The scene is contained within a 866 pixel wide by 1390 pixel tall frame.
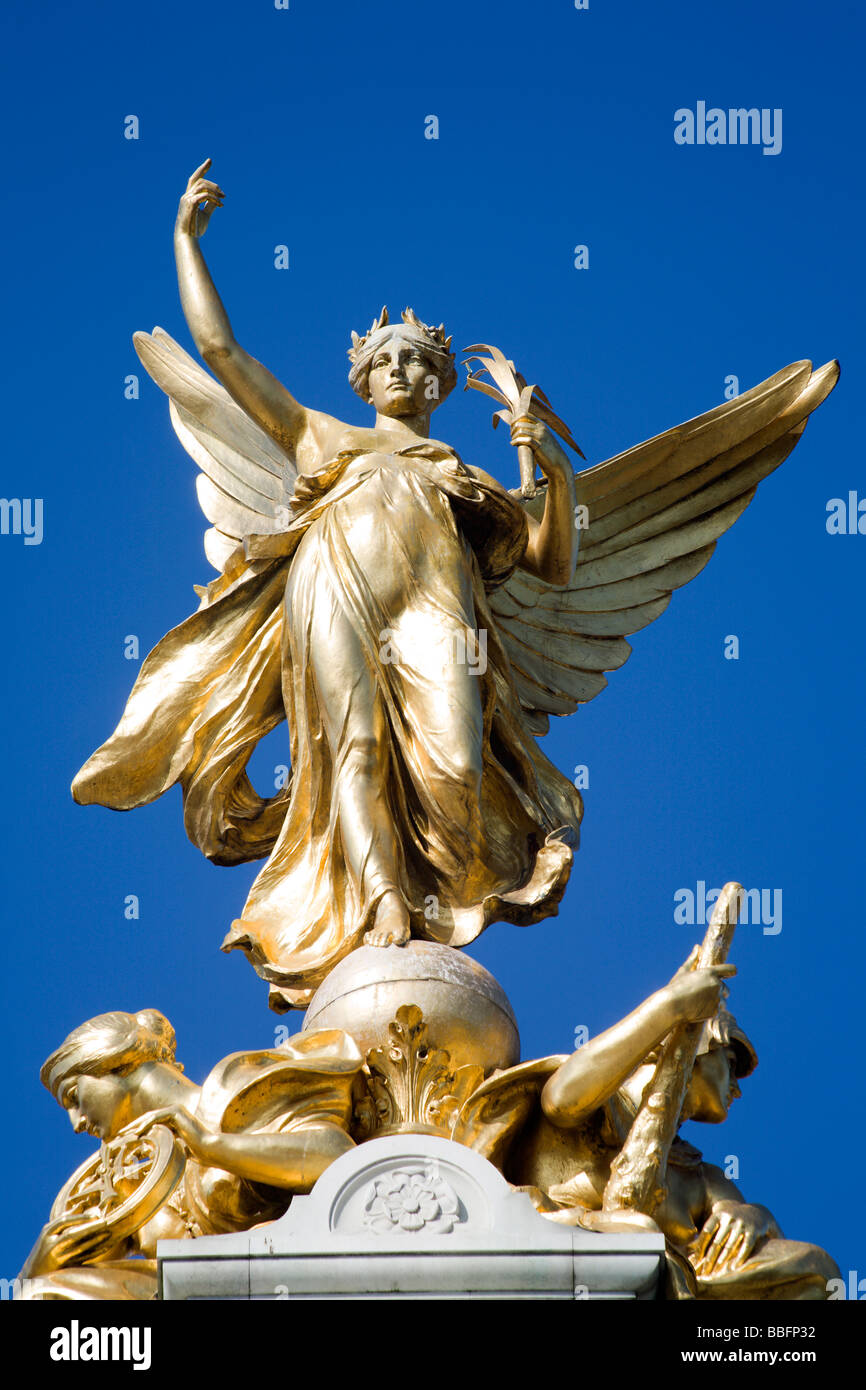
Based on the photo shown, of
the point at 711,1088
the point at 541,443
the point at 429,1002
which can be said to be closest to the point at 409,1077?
the point at 429,1002

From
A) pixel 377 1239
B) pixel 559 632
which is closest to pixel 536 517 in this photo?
pixel 559 632

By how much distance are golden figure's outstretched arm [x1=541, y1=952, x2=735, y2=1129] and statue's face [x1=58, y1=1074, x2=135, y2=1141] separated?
1978mm

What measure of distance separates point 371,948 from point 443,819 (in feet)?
3.28

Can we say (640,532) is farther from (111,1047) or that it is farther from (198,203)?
(111,1047)

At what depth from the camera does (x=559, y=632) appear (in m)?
16.2

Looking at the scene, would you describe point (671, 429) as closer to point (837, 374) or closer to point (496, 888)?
point (837, 374)

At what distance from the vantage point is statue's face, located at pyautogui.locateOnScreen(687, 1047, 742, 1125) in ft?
43.5

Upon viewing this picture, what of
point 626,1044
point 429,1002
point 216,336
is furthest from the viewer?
point 216,336

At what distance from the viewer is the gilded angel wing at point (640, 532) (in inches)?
631

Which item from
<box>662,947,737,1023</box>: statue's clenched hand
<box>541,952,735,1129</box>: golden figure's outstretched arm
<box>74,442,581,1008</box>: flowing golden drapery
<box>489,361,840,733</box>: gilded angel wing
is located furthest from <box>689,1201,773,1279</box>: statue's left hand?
<box>489,361,840,733</box>: gilded angel wing

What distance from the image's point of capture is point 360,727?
1416 cm

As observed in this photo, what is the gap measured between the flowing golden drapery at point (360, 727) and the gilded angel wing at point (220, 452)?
0.63 m

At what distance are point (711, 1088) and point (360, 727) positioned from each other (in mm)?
2530

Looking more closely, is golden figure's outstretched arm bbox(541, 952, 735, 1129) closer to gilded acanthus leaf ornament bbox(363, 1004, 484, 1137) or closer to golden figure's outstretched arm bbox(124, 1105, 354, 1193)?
gilded acanthus leaf ornament bbox(363, 1004, 484, 1137)
